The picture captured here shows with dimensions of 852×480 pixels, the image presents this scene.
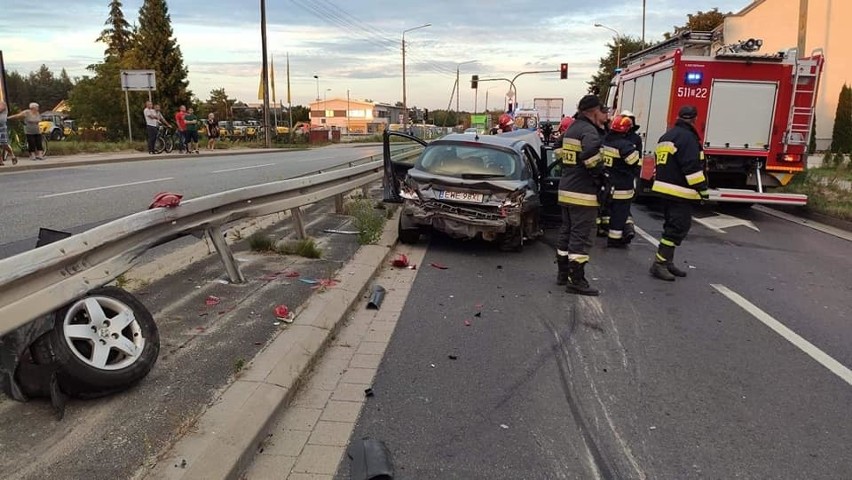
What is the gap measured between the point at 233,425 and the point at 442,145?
19.3 ft

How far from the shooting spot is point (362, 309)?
218 inches

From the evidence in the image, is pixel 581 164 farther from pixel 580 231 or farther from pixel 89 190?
pixel 89 190

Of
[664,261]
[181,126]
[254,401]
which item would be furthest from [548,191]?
[181,126]

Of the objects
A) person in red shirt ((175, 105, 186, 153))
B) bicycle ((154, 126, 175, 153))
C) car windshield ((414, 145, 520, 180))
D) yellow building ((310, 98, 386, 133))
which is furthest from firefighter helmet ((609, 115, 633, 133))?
yellow building ((310, 98, 386, 133))

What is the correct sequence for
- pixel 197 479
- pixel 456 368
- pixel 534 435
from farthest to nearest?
pixel 456 368 → pixel 534 435 → pixel 197 479

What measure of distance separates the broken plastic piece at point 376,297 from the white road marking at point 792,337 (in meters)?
3.38

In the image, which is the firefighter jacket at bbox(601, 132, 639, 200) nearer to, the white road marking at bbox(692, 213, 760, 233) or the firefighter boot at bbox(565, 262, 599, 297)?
the firefighter boot at bbox(565, 262, 599, 297)

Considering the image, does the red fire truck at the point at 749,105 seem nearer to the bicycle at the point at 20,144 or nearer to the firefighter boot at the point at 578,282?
the firefighter boot at the point at 578,282

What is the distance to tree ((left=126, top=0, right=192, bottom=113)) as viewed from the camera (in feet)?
165

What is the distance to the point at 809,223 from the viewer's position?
1112 cm

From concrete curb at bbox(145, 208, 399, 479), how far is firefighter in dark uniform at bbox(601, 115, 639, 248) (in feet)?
14.9

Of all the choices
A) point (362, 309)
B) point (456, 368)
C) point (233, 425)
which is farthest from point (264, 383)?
point (362, 309)

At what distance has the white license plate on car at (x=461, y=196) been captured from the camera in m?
7.52

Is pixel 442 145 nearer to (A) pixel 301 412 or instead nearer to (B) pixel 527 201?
(B) pixel 527 201
